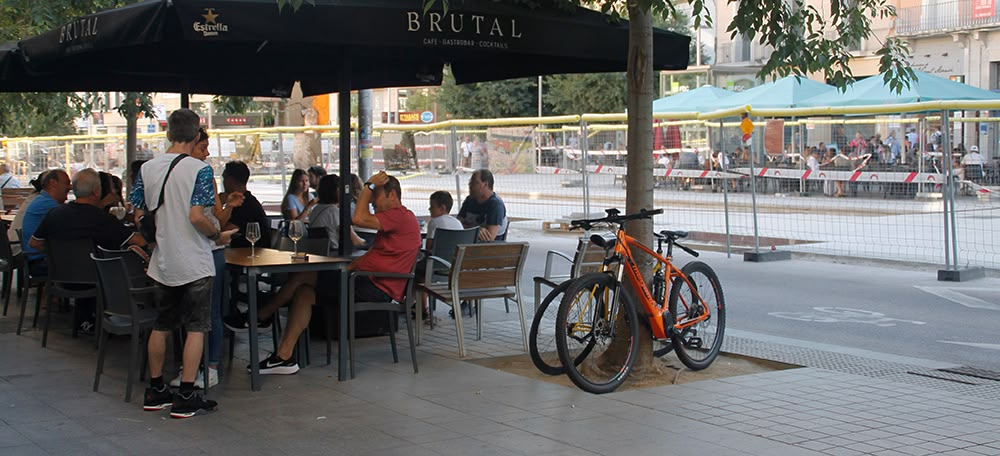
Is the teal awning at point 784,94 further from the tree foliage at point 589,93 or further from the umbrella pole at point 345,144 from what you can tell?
the tree foliage at point 589,93

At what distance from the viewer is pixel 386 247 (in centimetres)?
802

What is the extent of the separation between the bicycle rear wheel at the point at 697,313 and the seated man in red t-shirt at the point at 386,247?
1.97 m

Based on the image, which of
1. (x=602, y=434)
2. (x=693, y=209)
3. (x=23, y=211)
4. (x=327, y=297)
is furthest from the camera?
(x=693, y=209)

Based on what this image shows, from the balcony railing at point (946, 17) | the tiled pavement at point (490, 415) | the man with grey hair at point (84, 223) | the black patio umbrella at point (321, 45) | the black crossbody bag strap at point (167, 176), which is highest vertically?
the balcony railing at point (946, 17)

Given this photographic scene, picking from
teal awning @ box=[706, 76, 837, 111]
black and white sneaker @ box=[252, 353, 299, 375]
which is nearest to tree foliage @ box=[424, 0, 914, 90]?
black and white sneaker @ box=[252, 353, 299, 375]

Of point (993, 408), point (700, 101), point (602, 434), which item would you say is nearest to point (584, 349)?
point (602, 434)

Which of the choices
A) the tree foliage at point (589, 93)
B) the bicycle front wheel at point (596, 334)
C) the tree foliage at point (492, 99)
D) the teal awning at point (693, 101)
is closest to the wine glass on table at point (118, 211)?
the bicycle front wheel at point (596, 334)

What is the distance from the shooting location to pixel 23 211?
429 inches

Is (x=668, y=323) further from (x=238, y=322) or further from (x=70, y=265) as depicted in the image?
(x=70, y=265)

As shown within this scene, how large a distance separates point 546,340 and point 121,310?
2.88 m

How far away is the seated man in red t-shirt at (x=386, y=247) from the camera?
7.95 m

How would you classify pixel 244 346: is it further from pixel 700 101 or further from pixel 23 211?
→ pixel 700 101

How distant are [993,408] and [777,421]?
1470 millimetres

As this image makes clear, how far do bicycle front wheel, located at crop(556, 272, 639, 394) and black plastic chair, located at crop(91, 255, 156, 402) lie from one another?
264cm
